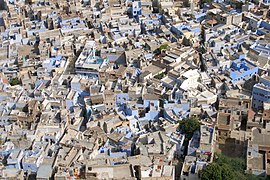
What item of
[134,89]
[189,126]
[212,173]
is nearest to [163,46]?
[134,89]

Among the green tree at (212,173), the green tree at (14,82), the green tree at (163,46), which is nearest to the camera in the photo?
the green tree at (212,173)

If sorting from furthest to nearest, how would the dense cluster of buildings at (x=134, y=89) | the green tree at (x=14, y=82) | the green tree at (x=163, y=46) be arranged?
the green tree at (x=163, y=46), the green tree at (x=14, y=82), the dense cluster of buildings at (x=134, y=89)

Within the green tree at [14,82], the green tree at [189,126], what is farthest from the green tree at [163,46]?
the green tree at [14,82]

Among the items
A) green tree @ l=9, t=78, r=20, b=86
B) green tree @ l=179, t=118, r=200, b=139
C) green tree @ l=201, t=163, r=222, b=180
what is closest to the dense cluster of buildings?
green tree @ l=9, t=78, r=20, b=86

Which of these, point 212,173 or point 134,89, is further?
point 134,89

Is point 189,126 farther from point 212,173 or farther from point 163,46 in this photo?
point 163,46

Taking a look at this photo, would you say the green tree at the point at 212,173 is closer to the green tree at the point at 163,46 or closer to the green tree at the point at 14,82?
the green tree at the point at 163,46

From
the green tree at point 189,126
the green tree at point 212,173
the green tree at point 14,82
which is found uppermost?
the green tree at point 14,82
